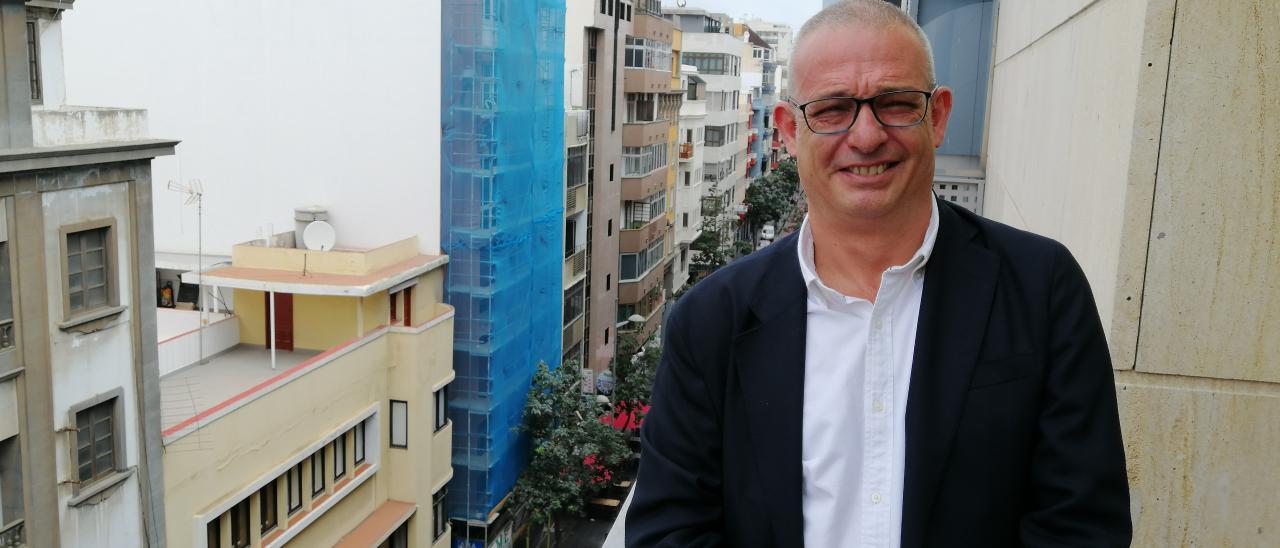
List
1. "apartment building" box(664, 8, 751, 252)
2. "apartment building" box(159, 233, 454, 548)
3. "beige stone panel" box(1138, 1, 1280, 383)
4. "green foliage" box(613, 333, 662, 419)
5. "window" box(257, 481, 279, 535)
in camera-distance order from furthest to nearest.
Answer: "apartment building" box(664, 8, 751, 252)
"green foliage" box(613, 333, 662, 419)
"window" box(257, 481, 279, 535)
"apartment building" box(159, 233, 454, 548)
"beige stone panel" box(1138, 1, 1280, 383)

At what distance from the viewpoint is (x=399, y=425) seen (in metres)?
21.9

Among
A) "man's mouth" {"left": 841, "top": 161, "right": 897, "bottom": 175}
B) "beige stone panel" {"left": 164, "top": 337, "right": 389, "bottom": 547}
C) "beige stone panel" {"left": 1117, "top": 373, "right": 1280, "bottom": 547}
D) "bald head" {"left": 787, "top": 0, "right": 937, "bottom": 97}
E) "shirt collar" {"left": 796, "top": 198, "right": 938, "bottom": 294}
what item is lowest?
"beige stone panel" {"left": 164, "top": 337, "right": 389, "bottom": 547}

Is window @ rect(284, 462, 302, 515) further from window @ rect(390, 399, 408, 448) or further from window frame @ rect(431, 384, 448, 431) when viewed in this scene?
window frame @ rect(431, 384, 448, 431)

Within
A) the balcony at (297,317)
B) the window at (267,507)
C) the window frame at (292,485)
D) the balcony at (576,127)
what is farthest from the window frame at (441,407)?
the balcony at (576,127)

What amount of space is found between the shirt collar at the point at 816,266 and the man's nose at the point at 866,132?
19cm

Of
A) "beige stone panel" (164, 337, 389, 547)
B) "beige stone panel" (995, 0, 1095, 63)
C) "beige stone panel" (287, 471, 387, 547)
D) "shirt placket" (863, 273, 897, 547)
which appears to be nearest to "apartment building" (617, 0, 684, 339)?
"beige stone panel" (287, 471, 387, 547)

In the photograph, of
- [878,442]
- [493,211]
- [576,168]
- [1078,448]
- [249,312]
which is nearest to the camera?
[1078,448]

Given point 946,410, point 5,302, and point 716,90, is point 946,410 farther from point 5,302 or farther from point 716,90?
point 716,90

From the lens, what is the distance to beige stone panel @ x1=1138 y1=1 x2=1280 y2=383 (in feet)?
10.8

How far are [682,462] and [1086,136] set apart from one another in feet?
7.91

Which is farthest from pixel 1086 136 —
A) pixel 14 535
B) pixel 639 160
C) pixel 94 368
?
pixel 639 160

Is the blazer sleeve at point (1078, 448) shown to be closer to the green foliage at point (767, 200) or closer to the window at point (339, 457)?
the window at point (339, 457)

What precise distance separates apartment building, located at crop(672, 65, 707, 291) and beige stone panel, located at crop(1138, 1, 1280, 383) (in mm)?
47096

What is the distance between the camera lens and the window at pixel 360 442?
2070 centimetres
